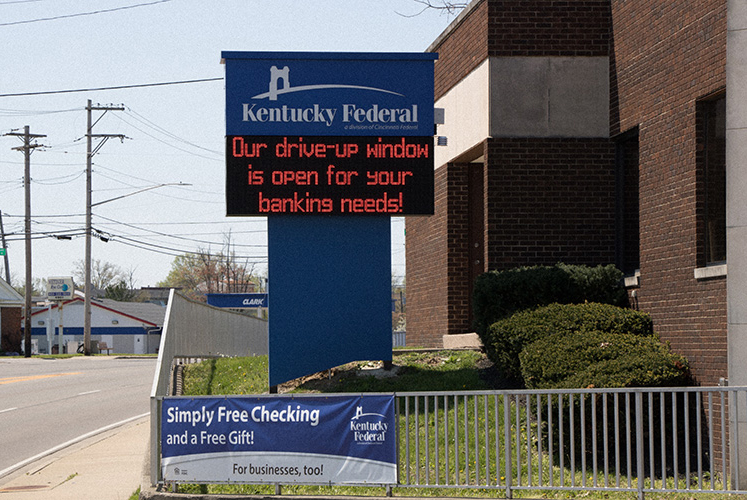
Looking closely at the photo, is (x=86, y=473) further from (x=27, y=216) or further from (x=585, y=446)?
(x=27, y=216)

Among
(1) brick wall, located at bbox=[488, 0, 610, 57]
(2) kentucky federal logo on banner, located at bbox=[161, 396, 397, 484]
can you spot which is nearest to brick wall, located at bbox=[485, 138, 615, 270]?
(1) brick wall, located at bbox=[488, 0, 610, 57]

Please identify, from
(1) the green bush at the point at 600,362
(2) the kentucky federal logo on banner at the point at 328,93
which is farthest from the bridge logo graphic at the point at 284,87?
(1) the green bush at the point at 600,362

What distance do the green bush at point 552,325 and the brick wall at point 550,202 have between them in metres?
3.11

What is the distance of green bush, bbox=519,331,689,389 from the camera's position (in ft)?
35.4

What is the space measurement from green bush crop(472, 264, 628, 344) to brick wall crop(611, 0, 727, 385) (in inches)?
27.5

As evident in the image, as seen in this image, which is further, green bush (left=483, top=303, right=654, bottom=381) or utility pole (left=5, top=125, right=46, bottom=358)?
utility pole (left=5, top=125, right=46, bottom=358)

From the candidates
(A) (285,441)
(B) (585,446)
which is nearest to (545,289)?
(B) (585,446)

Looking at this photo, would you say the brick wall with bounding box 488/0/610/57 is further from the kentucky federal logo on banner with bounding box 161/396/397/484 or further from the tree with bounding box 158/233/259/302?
the tree with bounding box 158/233/259/302

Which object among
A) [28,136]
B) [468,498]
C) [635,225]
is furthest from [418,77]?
[28,136]

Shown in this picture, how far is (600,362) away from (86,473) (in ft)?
24.0

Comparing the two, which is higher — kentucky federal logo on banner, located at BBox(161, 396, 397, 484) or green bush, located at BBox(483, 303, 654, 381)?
green bush, located at BBox(483, 303, 654, 381)

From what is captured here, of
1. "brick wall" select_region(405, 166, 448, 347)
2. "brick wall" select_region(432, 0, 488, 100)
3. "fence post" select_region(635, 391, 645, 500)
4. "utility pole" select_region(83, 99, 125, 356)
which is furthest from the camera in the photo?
"utility pole" select_region(83, 99, 125, 356)

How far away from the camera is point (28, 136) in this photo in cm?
6025

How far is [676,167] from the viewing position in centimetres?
1309
